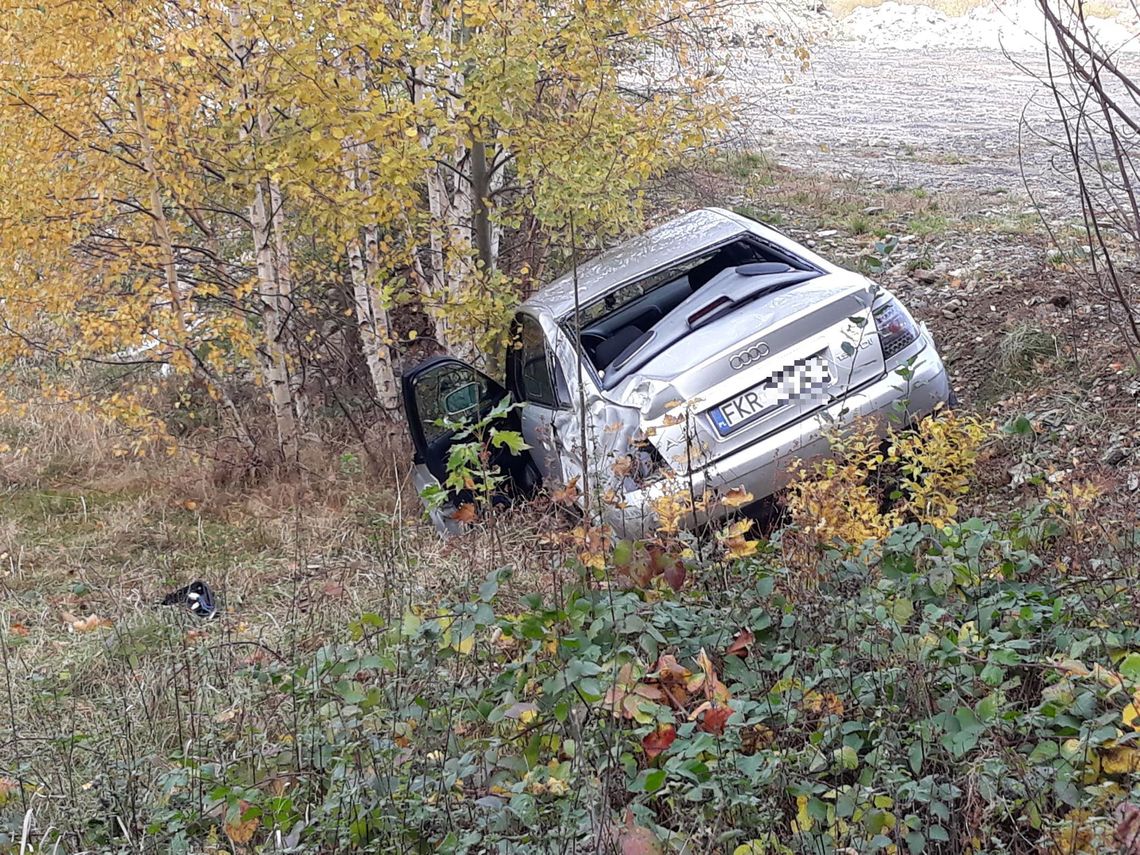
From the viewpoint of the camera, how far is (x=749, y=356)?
17.0 feet

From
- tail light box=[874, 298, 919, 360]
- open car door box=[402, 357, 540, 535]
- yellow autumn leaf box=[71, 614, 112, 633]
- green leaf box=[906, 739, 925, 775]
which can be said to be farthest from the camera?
open car door box=[402, 357, 540, 535]

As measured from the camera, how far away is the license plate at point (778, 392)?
5.12 m

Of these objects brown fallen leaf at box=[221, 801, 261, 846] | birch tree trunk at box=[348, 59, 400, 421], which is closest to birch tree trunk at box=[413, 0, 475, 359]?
birch tree trunk at box=[348, 59, 400, 421]

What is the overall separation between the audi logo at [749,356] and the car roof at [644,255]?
48.4 inches

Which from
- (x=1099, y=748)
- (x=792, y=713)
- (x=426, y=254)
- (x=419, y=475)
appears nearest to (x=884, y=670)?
(x=792, y=713)

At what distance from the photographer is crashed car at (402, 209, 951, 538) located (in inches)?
197

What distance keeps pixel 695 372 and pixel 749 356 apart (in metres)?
0.28

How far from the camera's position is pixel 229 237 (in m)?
12.8

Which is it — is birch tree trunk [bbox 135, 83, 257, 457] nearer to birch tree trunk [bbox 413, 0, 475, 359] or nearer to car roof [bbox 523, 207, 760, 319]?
birch tree trunk [bbox 413, 0, 475, 359]

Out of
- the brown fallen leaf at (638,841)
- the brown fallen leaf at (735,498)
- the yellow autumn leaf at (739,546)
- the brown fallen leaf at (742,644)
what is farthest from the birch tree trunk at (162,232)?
the brown fallen leaf at (638,841)

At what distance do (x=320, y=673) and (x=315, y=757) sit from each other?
30cm

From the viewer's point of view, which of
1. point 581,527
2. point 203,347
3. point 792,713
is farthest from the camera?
point 203,347

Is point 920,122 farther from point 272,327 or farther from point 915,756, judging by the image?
point 915,756

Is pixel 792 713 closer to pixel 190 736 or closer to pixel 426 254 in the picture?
pixel 190 736
